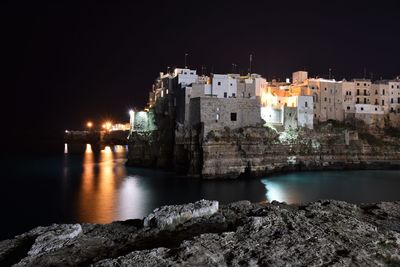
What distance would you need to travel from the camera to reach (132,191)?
4059 centimetres

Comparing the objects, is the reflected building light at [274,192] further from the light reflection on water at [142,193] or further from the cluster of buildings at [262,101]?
the cluster of buildings at [262,101]

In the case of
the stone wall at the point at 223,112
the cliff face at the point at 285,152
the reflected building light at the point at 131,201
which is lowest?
the reflected building light at the point at 131,201

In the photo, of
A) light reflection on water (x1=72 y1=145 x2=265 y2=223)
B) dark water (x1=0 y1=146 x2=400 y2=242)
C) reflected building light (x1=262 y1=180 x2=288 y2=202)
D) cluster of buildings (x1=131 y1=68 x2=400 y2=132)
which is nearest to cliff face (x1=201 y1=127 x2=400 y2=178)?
cluster of buildings (x1=131 y1=68 x2=400 y2=132)

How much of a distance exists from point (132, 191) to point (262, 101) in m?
29.7

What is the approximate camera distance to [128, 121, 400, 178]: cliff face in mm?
48062

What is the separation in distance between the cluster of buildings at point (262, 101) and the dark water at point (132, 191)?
9209 mm

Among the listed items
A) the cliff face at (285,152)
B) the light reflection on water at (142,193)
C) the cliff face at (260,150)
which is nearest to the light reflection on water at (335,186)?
the light reflection on water at (142,193)

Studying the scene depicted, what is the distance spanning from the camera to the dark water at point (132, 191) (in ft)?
100

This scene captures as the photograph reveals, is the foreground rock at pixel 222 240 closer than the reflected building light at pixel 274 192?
Yes

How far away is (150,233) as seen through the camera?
29.2 feet

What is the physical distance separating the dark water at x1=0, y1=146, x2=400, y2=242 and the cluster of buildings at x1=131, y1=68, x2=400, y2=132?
9209mm

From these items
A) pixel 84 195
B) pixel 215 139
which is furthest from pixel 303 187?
pixel 84 195

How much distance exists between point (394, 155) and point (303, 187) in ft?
102

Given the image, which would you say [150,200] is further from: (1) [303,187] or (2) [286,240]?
(2) [286,240]
